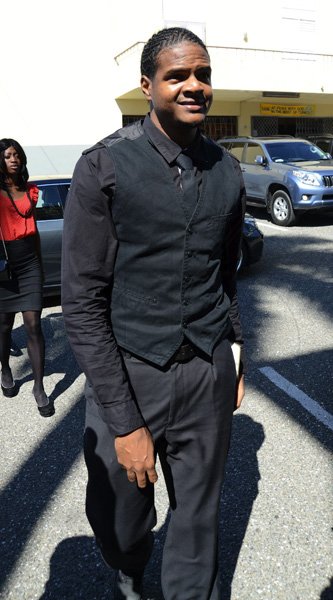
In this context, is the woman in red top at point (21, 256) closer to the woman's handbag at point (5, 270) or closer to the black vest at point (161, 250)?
the woman's handbag at point (5, 270)

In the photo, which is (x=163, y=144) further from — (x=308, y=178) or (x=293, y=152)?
(x=293, y=152)

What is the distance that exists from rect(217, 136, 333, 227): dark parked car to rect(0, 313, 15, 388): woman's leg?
7693 millimetres

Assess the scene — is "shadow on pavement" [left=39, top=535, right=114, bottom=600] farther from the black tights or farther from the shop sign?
the shop sign

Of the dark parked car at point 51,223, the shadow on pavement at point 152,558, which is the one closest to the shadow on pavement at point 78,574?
the shadow on pavement at point 152,558

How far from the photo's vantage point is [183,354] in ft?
5.24

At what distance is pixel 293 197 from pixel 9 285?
7.99 metres

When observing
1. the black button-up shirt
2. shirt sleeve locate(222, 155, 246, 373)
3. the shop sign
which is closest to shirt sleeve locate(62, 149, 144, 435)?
the black button-up shirt

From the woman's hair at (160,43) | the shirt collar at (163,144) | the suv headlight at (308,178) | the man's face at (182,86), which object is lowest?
the suv headlight at (308,178)

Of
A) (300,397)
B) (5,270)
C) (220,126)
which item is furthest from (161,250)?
(220,126)

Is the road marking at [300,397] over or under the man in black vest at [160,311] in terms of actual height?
under

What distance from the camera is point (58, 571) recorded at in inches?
90.9

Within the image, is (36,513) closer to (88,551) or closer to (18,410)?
(88,551)

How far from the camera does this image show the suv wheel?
10634 millimetres

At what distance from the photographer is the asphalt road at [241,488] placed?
2.25 metres
